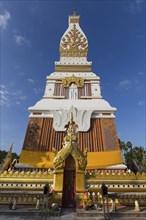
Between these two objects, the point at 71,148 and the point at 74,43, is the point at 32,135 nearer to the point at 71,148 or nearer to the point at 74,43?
the point at 71,148

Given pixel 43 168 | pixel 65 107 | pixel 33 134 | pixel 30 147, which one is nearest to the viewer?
pixel 43 168

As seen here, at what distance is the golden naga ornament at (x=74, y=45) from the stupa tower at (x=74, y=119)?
221 cm

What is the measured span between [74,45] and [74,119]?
1226cm

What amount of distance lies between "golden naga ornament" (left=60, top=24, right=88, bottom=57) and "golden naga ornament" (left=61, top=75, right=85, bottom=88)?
15.8 ft

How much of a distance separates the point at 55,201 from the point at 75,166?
1.97 metres

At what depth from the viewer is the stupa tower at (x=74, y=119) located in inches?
472

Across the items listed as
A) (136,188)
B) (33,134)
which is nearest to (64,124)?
(33,134)

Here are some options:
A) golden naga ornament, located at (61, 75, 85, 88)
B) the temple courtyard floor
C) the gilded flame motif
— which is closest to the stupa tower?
golden naga ornament, located at (61, 75, 85, 88)

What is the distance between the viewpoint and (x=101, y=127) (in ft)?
45.4

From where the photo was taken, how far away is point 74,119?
45.6 ft

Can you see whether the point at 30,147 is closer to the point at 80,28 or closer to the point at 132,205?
the point at 132,205

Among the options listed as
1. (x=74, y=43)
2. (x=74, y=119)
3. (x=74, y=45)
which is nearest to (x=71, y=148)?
(x=74, y=119)

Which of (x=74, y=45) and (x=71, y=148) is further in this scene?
(x=74, y=45)

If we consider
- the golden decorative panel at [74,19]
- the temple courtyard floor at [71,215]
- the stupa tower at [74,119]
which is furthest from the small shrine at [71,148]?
the temple courtyard floor at [71,215]
